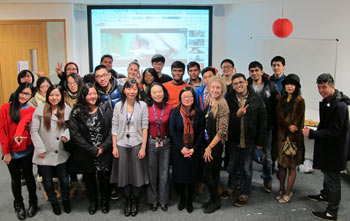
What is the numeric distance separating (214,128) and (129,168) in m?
0.95

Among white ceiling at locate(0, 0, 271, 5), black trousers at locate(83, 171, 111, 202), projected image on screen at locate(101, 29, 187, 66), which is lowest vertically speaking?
black trousers at locate(83, 171, 111, 202)

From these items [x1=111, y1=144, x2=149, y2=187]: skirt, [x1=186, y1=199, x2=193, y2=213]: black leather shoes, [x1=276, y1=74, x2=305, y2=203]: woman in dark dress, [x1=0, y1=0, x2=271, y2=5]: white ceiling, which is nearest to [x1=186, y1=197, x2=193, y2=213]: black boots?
[x1=186, y1=199, x2=193, y2=213]: black leather shoes

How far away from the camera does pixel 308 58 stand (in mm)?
4953

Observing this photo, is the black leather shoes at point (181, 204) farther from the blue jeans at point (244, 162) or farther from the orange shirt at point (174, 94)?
the orange shirt at point (174, 94)

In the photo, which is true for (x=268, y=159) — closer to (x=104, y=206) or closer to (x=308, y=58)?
(x=104, y=206)

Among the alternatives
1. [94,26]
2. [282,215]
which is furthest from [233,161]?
[94,26]

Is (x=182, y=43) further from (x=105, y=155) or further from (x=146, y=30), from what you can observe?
(x=105, y=155)

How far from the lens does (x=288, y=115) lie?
9.43 feet

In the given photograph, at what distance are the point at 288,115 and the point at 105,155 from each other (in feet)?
6.42

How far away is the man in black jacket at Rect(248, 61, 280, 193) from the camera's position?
124 inches

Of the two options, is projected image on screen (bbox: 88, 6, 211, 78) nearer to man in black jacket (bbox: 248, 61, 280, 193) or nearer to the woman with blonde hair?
man in black jacket (bbox: 248, 61, 280, 193)

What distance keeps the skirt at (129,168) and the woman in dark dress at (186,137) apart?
321 mm

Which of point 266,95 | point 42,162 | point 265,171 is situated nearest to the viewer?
point 42,162

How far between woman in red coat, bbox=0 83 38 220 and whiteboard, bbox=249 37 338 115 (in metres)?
4.53
